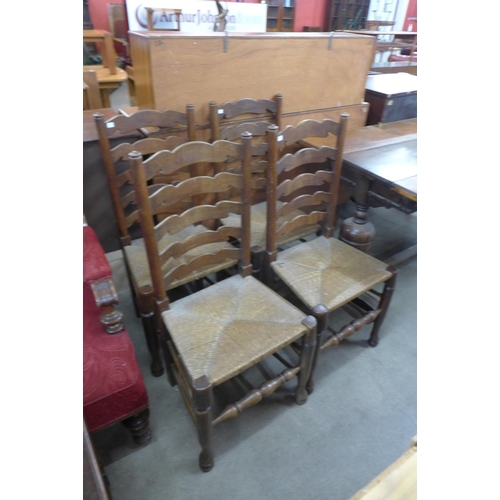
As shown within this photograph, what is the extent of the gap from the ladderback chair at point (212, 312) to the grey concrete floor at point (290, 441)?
0.10 m

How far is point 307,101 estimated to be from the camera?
1867mm

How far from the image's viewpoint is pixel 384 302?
1552 millimetres

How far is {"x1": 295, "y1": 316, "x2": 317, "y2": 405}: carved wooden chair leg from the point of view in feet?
3.97

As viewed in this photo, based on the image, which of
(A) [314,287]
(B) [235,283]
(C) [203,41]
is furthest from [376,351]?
(C) [203,41]

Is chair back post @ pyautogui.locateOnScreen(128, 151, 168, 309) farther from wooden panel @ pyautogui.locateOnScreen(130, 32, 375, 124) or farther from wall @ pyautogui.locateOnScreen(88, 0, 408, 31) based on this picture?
wall @ pyautogui.locateOnScreen(88, 0, 408, 31)

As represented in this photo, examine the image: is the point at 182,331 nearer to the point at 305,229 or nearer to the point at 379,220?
the point at 305,229

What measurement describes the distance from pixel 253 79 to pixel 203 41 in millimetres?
306

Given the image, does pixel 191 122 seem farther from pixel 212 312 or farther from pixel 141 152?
pixel 212 312

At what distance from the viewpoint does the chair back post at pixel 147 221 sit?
99 cm

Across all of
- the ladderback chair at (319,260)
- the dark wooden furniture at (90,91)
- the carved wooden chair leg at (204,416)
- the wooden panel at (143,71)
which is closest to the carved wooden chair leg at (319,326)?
the ladderback chair at (319,260)

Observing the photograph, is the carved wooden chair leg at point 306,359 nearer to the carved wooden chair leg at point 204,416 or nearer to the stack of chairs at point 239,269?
the stack of chairs at point 239,269

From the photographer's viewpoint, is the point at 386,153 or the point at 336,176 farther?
the point at 386,153

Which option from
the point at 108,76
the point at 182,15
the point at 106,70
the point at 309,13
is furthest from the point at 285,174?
the point at 309,13

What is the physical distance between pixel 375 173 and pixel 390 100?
0.85 meters
